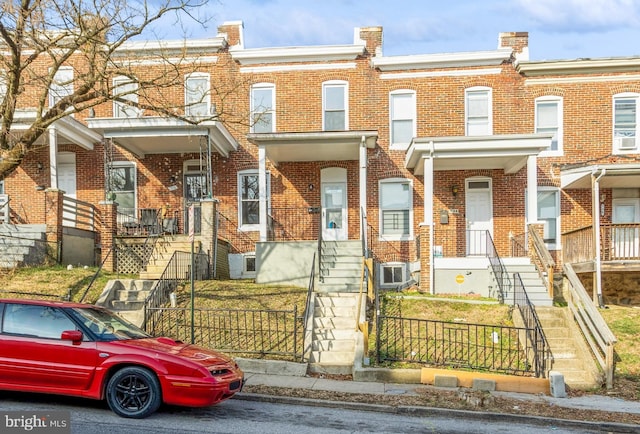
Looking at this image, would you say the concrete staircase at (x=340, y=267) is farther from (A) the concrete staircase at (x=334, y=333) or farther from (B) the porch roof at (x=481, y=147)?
(B) the porch roof at (x=481, y=147)

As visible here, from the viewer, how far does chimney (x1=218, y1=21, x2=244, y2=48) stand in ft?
72.5

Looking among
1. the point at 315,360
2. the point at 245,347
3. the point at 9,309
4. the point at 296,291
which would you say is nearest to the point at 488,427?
the point at 315,360

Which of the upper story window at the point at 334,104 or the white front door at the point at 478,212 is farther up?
the upper story window at the point at 334,104

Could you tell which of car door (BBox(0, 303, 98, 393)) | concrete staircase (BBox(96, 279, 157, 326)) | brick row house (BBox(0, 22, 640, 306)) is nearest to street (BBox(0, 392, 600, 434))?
car door (BBox(0, 303, 98, 393))

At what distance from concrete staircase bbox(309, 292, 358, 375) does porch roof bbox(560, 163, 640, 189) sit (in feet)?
27.2

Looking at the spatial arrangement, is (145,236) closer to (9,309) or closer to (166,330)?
(166,330)

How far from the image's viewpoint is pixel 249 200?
21.6 m

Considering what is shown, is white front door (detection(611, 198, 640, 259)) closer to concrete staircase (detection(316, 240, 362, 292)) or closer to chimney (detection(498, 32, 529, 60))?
chimney (detection(498, 32, 529, 60))

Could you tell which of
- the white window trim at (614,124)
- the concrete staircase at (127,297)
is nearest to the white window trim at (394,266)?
the white window trim at (614,124)

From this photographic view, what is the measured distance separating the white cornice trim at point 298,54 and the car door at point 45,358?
48.9 feet

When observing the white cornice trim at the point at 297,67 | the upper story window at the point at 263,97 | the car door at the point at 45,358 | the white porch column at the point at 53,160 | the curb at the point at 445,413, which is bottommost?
the curb at the point at 445,413

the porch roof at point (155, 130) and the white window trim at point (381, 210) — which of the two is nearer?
the porch roof at point (155, 130)

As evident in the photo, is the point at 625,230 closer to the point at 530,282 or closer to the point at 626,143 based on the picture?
the point at 530,282

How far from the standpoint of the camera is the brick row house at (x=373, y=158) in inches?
814
